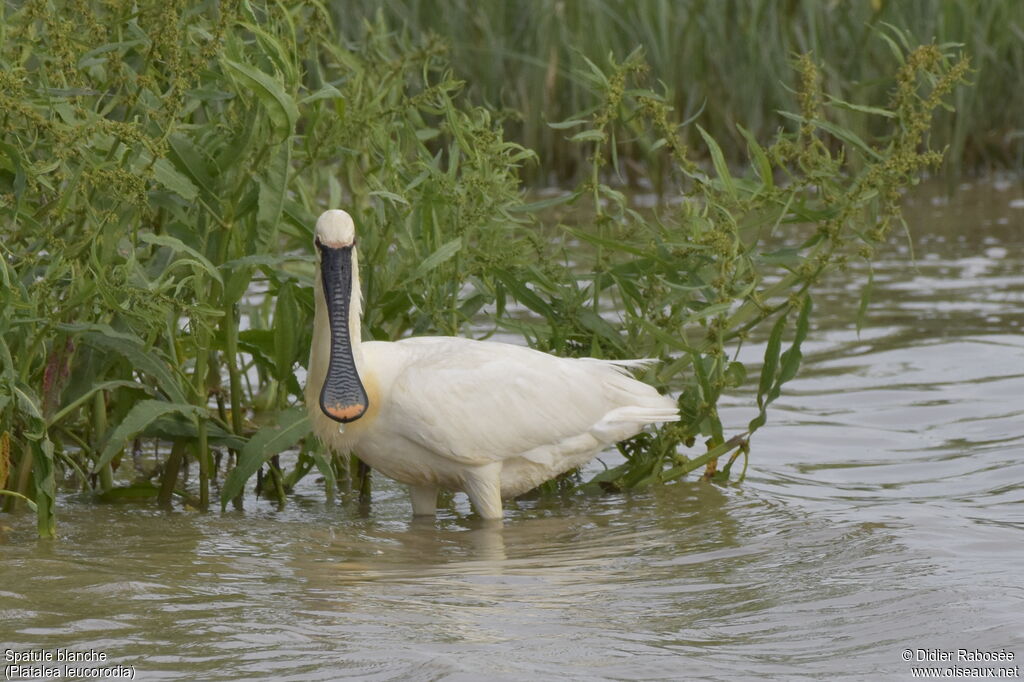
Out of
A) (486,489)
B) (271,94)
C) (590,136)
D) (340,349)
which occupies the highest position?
(271,94)

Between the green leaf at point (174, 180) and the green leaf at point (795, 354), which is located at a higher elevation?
the green leaf at point (174, 180)

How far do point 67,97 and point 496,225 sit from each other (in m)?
1.69

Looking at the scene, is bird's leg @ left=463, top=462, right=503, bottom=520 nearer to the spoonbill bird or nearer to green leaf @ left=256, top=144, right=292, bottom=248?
the spoonbill bird

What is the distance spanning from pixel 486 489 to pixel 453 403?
38 centimetres

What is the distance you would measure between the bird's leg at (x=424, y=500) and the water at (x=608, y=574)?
0.25 feet

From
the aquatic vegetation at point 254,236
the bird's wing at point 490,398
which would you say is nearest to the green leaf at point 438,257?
the aquatic vegetation at point 254,236

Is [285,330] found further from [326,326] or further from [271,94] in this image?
[271,94]

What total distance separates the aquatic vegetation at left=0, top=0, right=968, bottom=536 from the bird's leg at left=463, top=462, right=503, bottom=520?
0.58 meters

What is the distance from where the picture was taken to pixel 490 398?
6.38m

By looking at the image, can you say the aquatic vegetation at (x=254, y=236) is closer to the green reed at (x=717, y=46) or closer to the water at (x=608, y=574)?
the water at (x=608, y=574)

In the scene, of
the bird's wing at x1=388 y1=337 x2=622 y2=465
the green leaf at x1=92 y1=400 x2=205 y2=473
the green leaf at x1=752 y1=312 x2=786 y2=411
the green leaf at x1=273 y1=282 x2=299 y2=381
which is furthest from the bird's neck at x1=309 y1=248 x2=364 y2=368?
the green leaf at x1=752 y1=312 x2=786 y2=411

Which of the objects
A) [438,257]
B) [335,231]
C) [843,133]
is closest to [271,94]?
[335,231]

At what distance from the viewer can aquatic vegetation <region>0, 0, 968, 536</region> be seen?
5496 mm

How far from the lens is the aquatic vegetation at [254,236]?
216 inches
